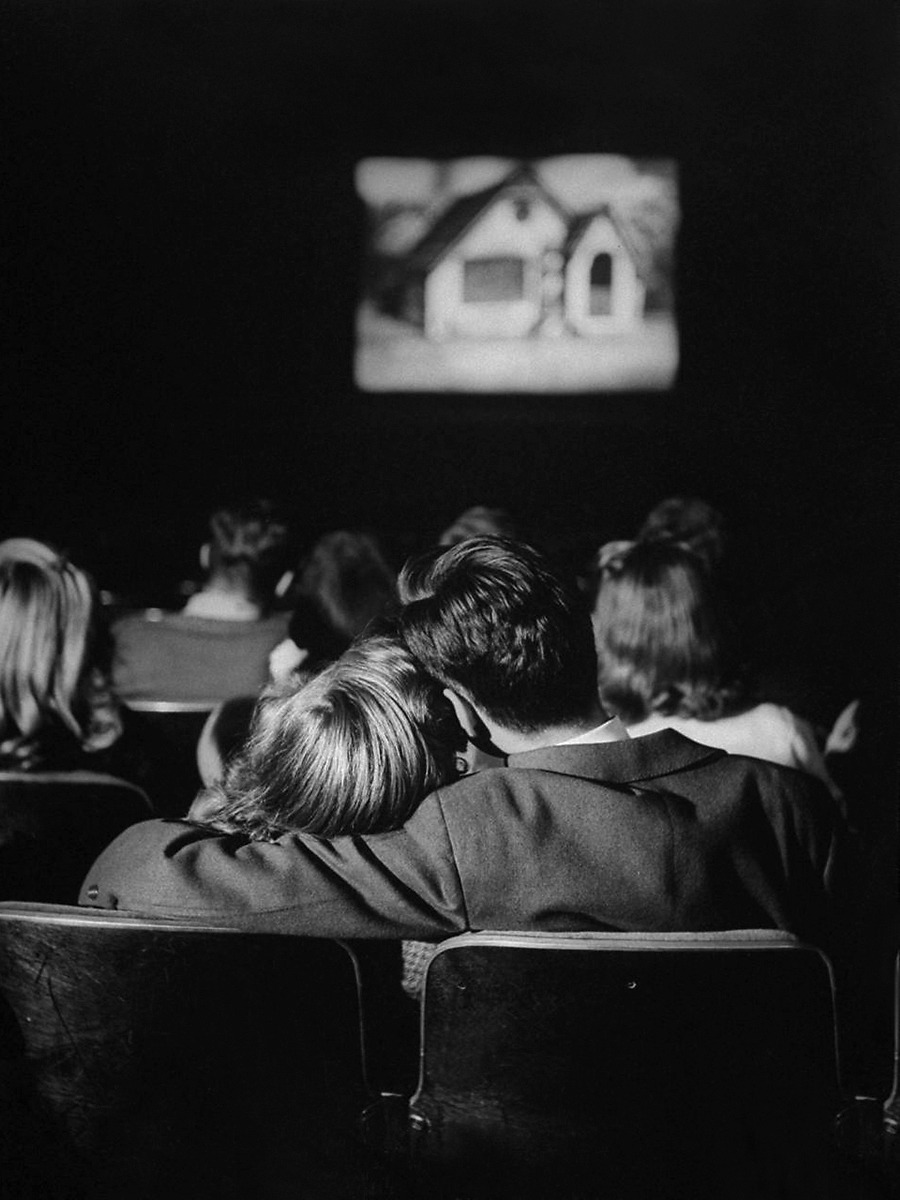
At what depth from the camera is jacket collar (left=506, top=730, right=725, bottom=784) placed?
1165mm

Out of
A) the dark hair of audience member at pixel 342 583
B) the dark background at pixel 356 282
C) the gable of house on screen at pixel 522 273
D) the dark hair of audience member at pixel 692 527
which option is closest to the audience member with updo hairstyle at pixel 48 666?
the dark hair of audience member at pixel 342 583

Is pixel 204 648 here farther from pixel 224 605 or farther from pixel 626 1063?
pixel 626 1063

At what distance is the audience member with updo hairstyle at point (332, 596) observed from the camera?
7.01 feet

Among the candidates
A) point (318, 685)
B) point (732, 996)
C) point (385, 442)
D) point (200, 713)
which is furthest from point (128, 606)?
point (732, 996)

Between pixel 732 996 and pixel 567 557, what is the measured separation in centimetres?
432

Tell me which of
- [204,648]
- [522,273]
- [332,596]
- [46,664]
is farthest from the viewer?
[522,273]

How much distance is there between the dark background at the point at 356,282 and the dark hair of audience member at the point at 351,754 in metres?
2.58

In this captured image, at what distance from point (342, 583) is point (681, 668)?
35.0 inches

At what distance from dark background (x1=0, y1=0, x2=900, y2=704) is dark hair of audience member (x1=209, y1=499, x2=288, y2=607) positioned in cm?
175

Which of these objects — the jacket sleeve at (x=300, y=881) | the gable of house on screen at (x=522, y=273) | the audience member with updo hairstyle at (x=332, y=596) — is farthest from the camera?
the gable of house on screen at (x=522, y=273)

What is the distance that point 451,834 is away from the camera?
3.71ft

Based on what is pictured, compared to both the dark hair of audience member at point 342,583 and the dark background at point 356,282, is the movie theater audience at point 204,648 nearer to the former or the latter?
the dark hair of audience member at point 342,583

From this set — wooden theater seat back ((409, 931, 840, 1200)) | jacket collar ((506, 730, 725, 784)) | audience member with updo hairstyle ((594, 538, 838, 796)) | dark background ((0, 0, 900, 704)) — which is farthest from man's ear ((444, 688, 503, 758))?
dark background ((0, 0, 900, 704))

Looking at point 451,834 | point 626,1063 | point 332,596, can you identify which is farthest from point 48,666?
point 626,1063
